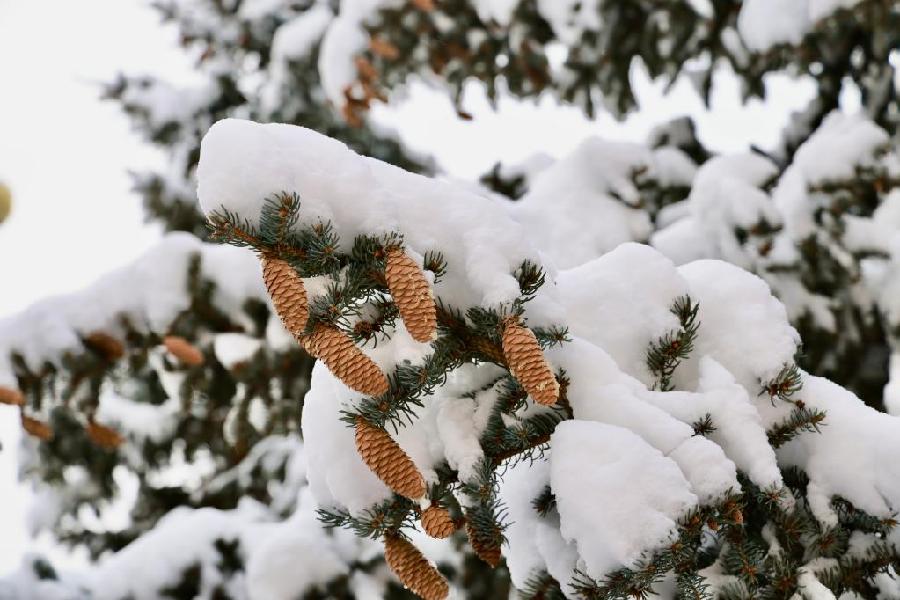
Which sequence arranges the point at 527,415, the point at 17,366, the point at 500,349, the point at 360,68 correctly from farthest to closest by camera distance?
1. the point at 360,68
2. the point at 17,366
3. the point at 527,415
4. the point at 500,349

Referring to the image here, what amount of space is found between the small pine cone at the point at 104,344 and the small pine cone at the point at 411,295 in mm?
1972

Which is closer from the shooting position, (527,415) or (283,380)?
(527,415)

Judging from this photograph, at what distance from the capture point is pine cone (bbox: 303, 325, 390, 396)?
42.5 inches

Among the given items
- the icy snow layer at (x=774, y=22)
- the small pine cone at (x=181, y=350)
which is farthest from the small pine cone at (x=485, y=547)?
the icy snow layer at (x=774, y=22)

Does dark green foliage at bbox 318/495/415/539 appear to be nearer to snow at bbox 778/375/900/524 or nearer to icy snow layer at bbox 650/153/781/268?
snow at bbox 778/375/900/524

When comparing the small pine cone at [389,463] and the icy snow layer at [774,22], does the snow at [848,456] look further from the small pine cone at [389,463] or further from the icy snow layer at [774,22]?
the icy snow layer at [774,22]

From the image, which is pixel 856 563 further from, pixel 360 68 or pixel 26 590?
pixel 360 68

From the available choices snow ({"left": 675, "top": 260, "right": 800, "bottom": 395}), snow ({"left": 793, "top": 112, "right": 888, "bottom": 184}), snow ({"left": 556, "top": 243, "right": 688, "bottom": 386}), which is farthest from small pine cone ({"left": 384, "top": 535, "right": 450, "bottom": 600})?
snow ({"left": 793, "top": 112, "right": 888, "bottom": 184})

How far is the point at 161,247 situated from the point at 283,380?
78cm

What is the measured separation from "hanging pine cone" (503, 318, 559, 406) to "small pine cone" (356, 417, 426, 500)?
8.7 inches

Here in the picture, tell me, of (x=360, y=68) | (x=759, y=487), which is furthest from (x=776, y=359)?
(x=360, y=68)

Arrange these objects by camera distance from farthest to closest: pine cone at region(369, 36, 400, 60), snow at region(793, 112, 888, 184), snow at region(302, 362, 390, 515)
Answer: pine cone at region(369, 36, 400, 60)
snow at region(793, 112, 888, 184)
snow at region(302, 362, 390, 515)

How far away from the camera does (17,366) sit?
8.60 feet

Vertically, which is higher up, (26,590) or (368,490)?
(368,490)
